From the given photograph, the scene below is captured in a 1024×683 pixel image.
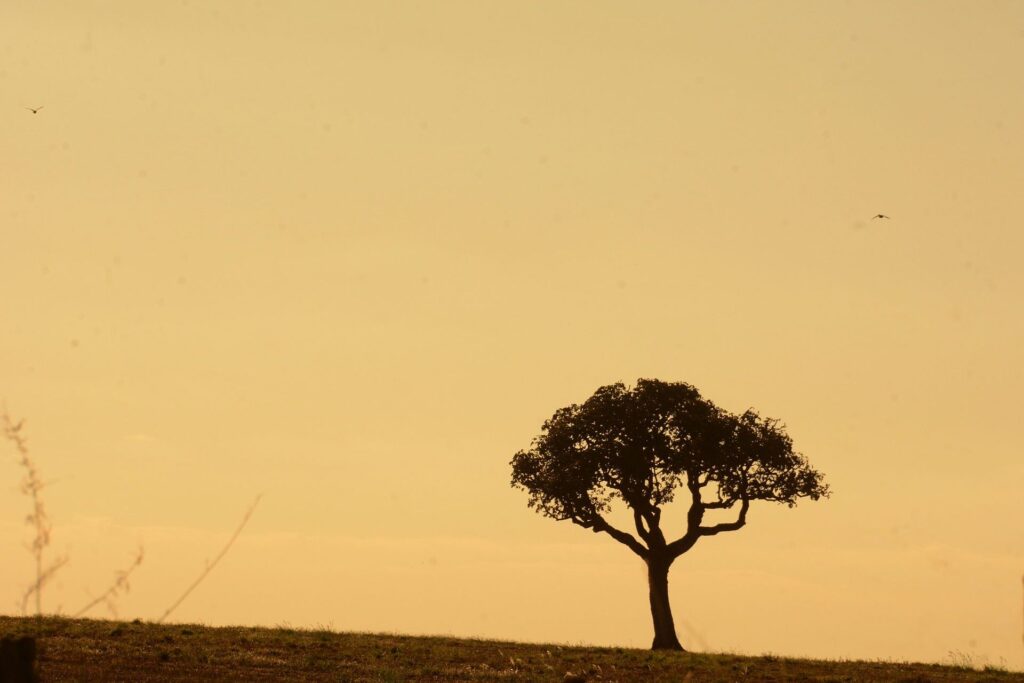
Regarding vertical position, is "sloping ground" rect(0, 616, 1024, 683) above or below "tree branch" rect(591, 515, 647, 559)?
below

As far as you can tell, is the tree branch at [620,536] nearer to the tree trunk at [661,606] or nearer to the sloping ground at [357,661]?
the tree trunk at [661,606]

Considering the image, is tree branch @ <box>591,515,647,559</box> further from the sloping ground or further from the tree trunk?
the sloping ground

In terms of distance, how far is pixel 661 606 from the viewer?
2023 inches

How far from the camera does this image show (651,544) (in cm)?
5256

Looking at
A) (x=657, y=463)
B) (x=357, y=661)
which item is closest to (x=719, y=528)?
(x=657, y=463)

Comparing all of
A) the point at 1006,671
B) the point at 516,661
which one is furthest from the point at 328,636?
the point at 1006,671

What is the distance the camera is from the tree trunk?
166ft

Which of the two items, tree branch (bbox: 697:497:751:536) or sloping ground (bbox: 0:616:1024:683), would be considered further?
tree branch (bbox: 697:497:751:536)

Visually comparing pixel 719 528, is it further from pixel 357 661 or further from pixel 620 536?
pixel 357 661

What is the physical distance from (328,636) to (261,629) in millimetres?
3139

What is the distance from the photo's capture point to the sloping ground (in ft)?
95.9

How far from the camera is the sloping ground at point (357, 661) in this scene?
95.9 ft

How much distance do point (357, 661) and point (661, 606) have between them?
21.7 metres

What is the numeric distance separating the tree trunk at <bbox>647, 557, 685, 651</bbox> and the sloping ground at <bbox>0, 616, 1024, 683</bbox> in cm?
1000
